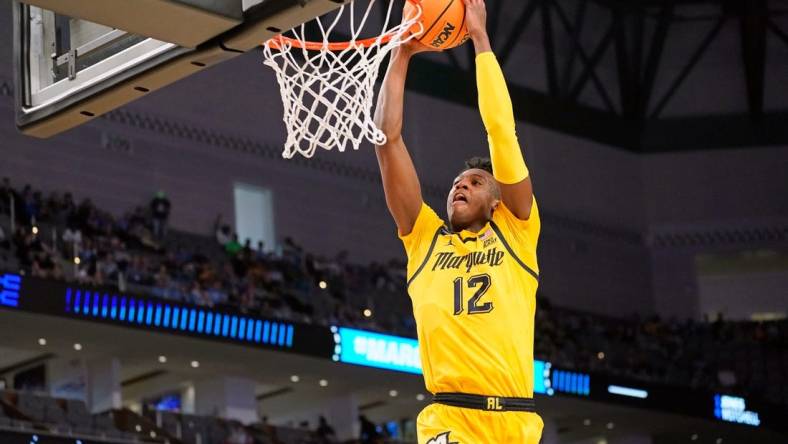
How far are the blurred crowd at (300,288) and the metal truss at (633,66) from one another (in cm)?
523

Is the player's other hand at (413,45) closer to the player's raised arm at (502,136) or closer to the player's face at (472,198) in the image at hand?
the player's raised arm at (502,136)

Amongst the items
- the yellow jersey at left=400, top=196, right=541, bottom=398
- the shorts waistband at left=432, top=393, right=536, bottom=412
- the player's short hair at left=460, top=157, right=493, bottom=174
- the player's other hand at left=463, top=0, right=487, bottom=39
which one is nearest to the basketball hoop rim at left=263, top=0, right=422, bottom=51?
the player's other hand at left=463, top=0, right=487, bottom=39

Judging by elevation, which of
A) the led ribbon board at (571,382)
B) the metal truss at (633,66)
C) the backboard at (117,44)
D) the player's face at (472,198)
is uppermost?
the metal truss at (633,66)

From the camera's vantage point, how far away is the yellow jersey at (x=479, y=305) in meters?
5.65

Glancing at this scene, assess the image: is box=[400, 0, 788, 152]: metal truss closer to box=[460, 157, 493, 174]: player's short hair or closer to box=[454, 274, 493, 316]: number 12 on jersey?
box=[460, 157, 493, 174]: player's short hair

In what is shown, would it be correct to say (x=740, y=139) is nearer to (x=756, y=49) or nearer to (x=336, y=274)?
(x=756, y=49)

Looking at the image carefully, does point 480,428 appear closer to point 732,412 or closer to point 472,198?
point 472,198

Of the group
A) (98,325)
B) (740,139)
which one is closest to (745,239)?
(740,139)

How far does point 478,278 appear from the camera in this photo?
5.78 metres

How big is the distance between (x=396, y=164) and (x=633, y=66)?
32.6 metres

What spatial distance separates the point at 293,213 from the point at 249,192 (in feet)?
3.51

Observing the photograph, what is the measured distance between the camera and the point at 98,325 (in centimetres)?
2256

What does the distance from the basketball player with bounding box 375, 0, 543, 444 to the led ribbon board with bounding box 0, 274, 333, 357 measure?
1560cm

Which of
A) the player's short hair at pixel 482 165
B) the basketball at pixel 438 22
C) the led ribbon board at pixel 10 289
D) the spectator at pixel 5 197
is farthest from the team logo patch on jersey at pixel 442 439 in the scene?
the spectator at pixel 5 197
